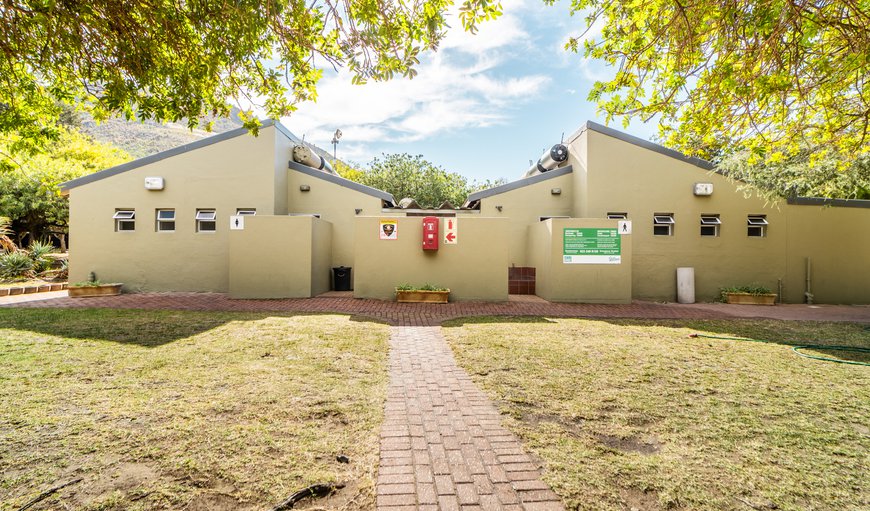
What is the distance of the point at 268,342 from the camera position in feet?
19.0

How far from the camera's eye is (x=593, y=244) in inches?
441

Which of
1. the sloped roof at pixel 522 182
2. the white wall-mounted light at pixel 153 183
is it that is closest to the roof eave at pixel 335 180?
the sloped roof at pixel 522 182

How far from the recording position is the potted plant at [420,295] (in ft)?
35.3

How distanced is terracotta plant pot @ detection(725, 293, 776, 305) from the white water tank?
3.66 ft

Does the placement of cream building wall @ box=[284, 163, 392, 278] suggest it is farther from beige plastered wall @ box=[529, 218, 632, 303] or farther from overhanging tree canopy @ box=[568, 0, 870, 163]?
overhanging tree canopy @ box=[568, 0, 870, 163]

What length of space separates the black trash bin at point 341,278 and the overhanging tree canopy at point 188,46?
27.3 ft

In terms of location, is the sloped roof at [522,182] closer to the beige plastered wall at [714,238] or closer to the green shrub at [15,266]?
the beige plastered wall at [714,238]

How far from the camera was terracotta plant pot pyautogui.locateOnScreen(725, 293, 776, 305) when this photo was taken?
11930 mm

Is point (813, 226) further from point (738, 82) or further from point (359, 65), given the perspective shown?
point (359, 65)

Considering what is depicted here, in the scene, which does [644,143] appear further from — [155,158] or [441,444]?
[155,158]

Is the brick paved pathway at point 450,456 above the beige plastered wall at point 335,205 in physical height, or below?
below

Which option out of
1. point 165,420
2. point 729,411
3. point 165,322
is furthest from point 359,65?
point 165,322

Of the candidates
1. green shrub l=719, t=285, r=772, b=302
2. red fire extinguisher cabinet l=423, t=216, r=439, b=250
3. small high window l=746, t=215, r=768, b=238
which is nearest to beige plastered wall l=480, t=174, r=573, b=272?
red fire extinguisher cabinet l=423, t=216, r=439, b=250

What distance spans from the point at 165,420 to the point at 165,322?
5.23 metres
